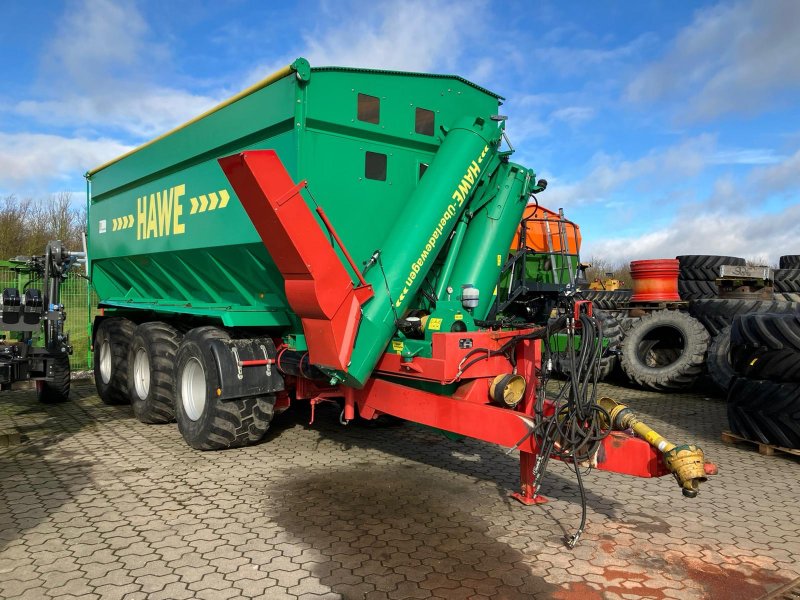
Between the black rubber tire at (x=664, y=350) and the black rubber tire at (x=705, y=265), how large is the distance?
5.96 ft

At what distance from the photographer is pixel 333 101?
5.18 m

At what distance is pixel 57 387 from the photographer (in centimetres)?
885

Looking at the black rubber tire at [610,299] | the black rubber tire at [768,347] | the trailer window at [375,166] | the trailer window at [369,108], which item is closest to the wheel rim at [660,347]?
the black rubber tire at [610,299]

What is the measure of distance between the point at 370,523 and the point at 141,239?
17.3ft

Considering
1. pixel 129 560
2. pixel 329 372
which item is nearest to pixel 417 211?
pixel 329 372

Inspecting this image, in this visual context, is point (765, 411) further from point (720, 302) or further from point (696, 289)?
point (696, 289)

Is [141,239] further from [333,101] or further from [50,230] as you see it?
[50,230]

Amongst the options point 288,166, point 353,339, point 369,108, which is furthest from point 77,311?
point 353,339

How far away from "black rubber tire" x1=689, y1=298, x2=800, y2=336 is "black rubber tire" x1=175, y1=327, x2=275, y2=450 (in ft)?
24.2

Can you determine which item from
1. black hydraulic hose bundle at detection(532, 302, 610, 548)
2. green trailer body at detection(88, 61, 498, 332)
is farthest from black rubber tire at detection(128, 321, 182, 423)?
black hydraulic hose bundle at detection(532, 302, 610, 548)

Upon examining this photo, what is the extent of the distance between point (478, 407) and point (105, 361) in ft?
22.7

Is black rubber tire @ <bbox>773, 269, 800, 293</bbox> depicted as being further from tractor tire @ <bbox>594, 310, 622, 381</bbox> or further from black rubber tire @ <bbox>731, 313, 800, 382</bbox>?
black rubber tire @ <bbox>731, 313, 800, 382</bbox>

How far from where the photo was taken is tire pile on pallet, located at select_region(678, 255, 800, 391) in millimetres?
8820

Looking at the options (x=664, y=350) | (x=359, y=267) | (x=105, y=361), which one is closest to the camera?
(x=359, y=267)
